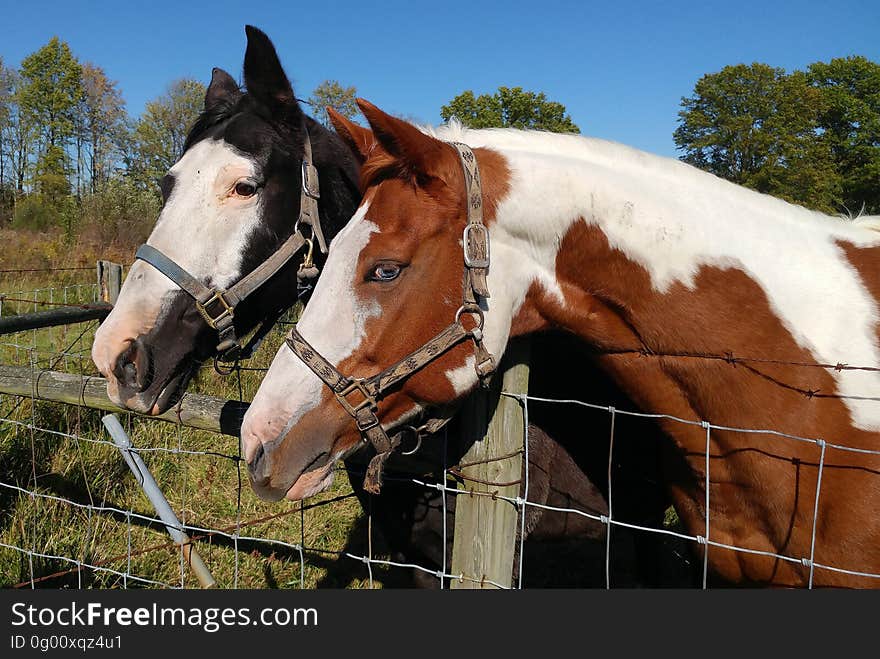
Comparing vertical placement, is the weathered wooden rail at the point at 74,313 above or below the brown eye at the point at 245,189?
below

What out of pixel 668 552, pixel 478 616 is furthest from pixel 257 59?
pixel 668 552

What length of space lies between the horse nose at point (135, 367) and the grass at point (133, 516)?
0.96 metres

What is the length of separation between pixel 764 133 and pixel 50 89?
121 ft

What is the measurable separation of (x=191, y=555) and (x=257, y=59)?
2.36 m

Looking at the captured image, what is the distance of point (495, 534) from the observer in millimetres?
1770

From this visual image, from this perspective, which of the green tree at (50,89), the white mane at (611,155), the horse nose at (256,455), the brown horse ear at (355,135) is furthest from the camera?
the green tree at (50,89)

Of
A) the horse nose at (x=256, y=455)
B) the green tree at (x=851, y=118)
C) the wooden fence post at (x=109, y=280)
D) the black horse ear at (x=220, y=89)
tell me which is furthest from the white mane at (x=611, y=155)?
the green tree at (x=851, y=118)

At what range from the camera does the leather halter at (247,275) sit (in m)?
2.32

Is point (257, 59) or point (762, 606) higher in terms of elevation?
point (257, 59)

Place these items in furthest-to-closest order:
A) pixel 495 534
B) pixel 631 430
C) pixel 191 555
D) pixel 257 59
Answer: pixel 191 555
pixel 257 59
pixel 631 430
pixel 495 534

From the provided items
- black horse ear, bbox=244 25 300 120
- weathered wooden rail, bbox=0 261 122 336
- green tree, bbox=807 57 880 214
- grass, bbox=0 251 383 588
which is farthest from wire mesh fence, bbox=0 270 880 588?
green tree, bbox=807 57 880 214

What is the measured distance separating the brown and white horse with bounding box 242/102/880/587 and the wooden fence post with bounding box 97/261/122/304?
4.13m

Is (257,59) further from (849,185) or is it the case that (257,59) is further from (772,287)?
(849,185)

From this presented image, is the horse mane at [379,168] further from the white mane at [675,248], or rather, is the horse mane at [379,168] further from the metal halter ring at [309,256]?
the metal halter ring at [309,256]
